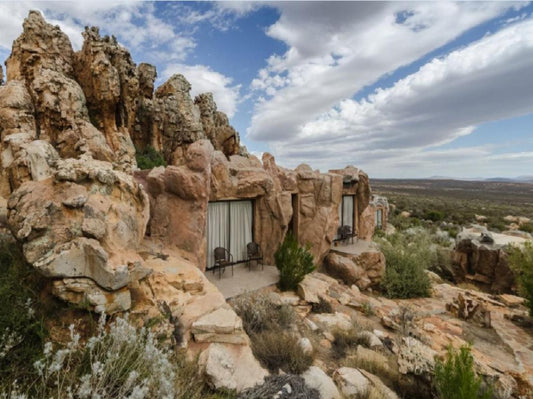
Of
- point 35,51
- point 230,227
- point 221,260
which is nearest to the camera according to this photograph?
point 221,260

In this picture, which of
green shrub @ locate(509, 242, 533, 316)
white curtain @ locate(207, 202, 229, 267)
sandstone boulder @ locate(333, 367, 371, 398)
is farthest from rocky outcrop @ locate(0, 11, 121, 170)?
green shrub @ locate(509, 242, 533, 316)

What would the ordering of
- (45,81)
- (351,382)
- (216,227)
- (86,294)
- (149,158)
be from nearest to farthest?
(86,294) → (351,382) → (216,227) → (45,81) → (149,158)

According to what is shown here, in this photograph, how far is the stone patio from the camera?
5.87 m

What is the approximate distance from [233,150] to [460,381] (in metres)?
24.9

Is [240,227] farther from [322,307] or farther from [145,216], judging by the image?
[145,216]

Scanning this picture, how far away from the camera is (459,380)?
108 inches

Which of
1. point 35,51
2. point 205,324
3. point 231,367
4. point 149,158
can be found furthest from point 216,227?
point 35,51

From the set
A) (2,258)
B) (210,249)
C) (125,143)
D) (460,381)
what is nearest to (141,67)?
(125,143)

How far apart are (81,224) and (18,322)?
104 cm

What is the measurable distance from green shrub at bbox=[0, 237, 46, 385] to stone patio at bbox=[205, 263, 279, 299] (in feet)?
11.0

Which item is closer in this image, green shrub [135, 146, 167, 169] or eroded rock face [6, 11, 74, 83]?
eroded rock face [6, 11, 74, 83]

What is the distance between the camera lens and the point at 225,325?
3.24 metres

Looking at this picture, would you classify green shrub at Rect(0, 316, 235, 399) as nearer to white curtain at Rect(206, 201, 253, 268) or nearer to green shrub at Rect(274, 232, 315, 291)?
green shrub at Rect(274, 232, 315, 291)

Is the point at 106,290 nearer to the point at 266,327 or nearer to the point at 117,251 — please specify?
the point at 117,251
